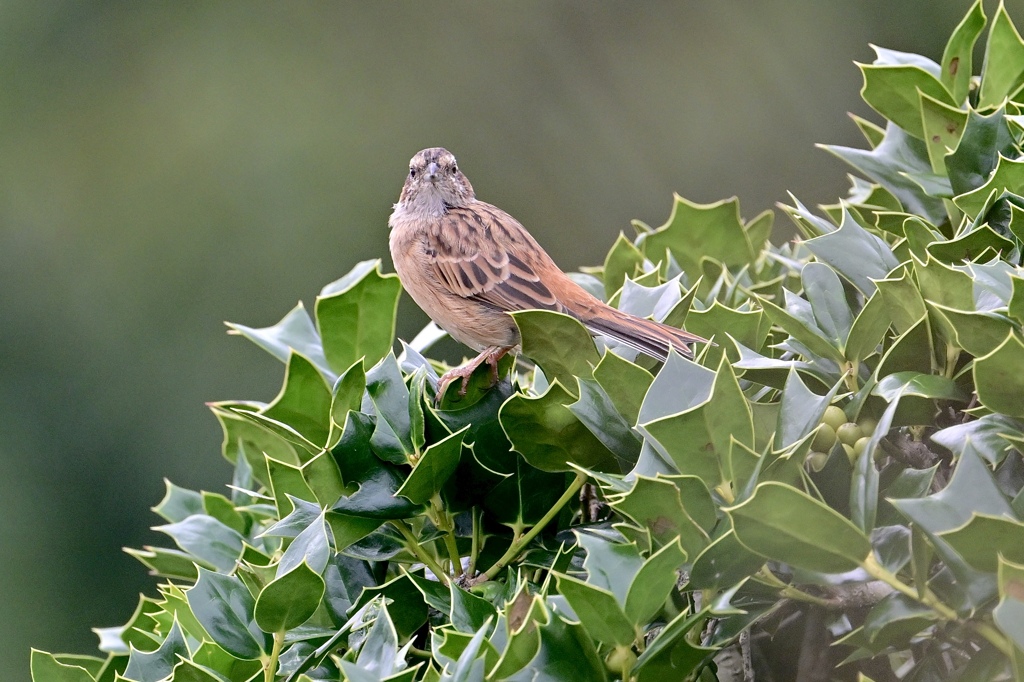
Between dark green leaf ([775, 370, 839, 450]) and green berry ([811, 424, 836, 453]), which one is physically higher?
dark green leaf ([775, 370, 839, 450])

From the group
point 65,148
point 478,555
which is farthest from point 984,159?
point 65,148

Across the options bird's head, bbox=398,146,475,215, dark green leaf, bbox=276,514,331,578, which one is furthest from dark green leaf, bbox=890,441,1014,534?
bird's head, bbox=398,146,475,215

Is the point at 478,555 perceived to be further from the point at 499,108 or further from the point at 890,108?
the point at 499,108

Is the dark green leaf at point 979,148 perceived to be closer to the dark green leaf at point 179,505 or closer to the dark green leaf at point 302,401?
the dark green leaf at point 302,401

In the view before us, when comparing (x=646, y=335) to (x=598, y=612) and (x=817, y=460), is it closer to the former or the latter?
(x=817, y=460)

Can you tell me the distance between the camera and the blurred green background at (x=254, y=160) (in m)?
6.42

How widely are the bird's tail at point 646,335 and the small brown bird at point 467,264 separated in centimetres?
28

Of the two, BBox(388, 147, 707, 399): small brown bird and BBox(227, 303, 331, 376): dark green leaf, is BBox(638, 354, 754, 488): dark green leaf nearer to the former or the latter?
BBox(227, 303, 331, 376): dark green leaf

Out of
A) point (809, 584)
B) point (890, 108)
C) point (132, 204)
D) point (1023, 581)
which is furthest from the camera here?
point (132, 204)

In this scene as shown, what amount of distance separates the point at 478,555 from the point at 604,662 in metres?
0.32

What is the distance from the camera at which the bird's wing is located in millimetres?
2635

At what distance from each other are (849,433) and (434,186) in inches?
86.6

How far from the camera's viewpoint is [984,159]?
1416 millimetres

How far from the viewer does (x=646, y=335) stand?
5.38 feet
